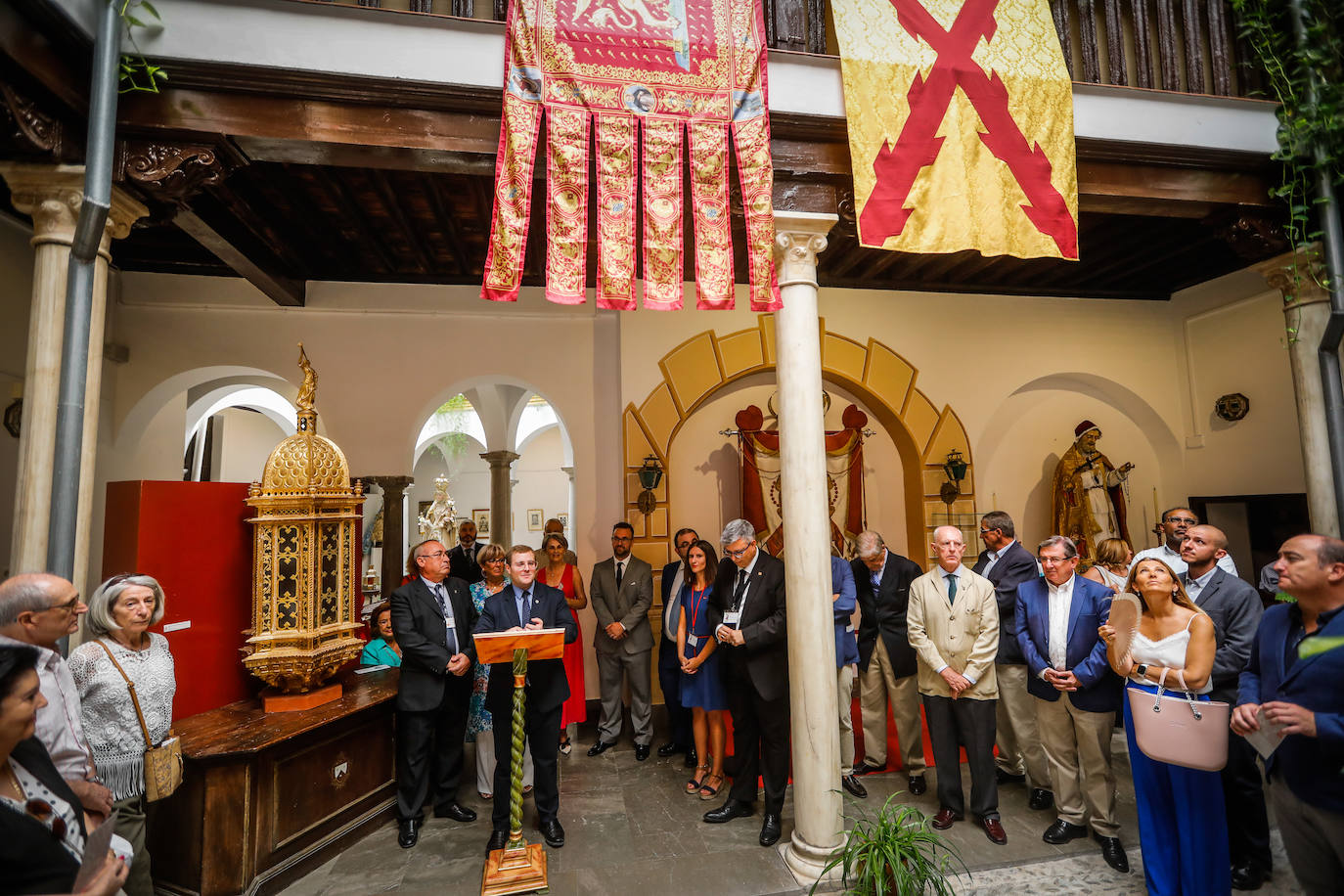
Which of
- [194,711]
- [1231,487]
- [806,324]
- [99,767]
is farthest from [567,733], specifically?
[1231,487]

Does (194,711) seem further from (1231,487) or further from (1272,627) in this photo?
(1231,487)

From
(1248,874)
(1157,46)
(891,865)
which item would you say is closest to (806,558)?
(891,865)

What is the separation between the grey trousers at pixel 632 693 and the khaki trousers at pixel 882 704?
5.49 ft

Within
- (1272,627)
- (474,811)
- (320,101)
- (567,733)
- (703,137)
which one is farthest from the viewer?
(567,733)

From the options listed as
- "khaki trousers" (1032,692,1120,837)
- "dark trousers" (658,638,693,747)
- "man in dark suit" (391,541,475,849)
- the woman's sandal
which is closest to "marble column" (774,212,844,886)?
the woman's sandal

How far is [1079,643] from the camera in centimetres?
370

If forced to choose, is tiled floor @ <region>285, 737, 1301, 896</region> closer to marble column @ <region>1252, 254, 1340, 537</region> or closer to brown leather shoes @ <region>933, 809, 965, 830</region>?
brown leather shoes @ <region>933, 809, 965, 830</region>

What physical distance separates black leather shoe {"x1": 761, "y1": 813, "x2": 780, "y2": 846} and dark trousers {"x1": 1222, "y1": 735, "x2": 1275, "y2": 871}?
7.25ft

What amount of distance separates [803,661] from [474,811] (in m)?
2.32

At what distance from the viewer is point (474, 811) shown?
433 cm

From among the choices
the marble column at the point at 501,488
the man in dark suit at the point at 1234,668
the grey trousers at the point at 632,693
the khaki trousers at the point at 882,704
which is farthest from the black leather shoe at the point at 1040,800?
the marble column at the point at 501,488

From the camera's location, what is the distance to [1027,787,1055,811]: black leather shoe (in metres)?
4.22

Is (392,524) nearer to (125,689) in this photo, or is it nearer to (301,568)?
(301,568)

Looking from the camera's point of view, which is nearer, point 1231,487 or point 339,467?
point 339,467
